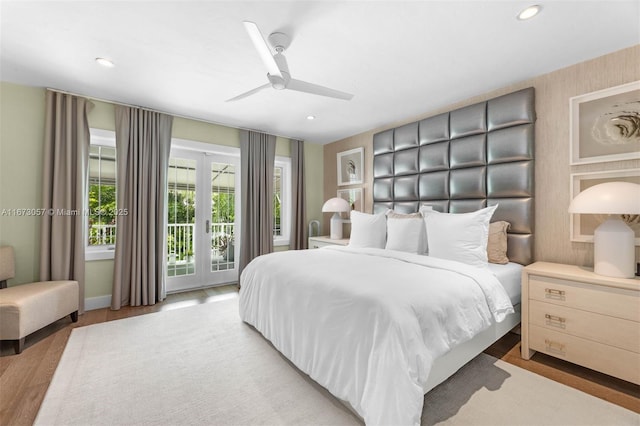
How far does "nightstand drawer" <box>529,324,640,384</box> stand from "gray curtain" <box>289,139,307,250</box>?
3.53 meters

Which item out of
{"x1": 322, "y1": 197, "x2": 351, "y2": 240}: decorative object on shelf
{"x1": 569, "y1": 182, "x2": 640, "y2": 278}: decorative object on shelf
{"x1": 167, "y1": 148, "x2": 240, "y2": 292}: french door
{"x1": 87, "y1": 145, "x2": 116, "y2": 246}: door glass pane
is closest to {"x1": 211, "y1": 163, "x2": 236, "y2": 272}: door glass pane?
{"x1": 167, "y1": 148, "x2": 240, "y2": 292}: french door

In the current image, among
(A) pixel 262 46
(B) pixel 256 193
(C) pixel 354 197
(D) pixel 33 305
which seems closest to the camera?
(A) pixel 262 46

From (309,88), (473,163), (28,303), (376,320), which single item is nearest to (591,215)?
(473,163)

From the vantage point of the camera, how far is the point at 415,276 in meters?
1.93

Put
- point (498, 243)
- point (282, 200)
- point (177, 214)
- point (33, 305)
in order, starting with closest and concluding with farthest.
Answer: point (33, 305) < point (498, 243) < point (177, 214) < point (282, 200)

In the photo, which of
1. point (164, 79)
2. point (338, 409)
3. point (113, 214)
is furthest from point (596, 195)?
point (113, 214)

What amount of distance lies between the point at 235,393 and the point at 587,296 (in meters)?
2.55

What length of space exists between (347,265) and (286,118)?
252 centimetres

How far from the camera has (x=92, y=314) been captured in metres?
3.19

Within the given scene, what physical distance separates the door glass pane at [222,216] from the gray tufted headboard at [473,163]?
2531 millimetres

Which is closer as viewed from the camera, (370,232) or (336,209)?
(370,232)

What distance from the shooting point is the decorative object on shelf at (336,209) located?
4465mm

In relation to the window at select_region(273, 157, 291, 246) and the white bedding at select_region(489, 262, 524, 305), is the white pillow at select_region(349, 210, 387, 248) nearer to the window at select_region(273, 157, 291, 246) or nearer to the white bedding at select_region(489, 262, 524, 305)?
the white bedding at select_region(489, 262, 524, 305)

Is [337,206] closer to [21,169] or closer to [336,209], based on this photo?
[336,209]
